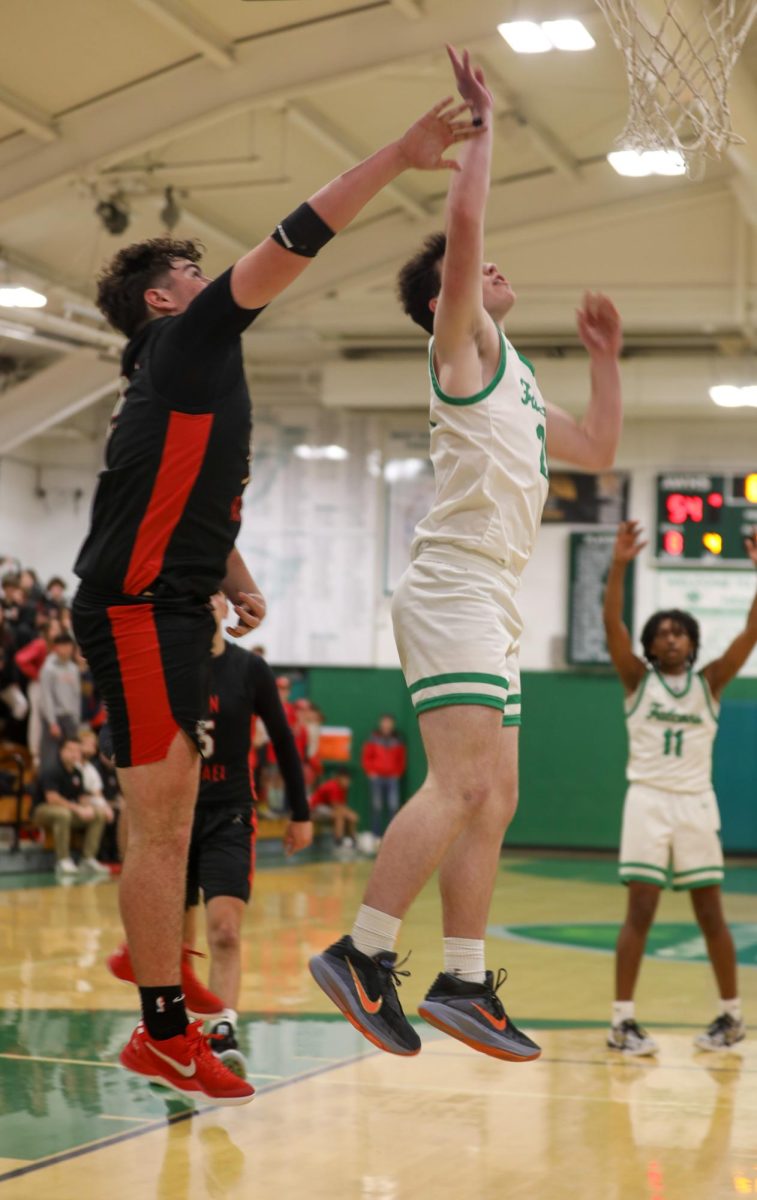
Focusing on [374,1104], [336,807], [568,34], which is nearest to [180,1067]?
[374,1104]

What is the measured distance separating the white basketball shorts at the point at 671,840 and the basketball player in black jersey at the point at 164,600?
11.8 feet

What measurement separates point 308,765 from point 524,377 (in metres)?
15.5

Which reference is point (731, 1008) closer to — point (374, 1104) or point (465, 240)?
point (374, 1104)

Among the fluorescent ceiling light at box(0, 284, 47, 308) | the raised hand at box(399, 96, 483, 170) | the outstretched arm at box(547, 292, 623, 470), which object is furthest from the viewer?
the fluorescent ceiling light at box(0, 284, 47, 308)

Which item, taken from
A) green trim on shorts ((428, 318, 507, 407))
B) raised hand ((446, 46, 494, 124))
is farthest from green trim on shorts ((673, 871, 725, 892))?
raised hand ((446, 46, 494, 124))

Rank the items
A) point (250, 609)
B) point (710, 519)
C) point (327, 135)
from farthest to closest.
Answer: point (710, 519)
point (327, 135)
point (250, 609)

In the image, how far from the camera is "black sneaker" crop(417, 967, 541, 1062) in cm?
400

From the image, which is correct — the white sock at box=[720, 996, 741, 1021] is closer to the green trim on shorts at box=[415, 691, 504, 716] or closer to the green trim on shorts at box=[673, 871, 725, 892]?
the green trim on shorts at box=[673, 871, 725, 892]

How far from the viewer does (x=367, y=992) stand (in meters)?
3.93

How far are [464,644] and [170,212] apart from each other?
1132 centimetres

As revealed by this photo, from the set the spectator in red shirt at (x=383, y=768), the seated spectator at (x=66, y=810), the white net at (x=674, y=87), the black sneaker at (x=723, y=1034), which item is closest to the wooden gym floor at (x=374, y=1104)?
the black sneaker at (x=723, y=1034)

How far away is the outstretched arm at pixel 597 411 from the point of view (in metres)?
4.88

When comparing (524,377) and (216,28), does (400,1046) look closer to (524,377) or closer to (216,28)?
(524,377)

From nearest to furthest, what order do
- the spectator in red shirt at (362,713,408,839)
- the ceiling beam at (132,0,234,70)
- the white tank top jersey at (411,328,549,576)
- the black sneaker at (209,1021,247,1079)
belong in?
the white tank top jersey at (411,328,549,576), the black sneaker at (209,1021,247,1079), the ceiling beam at (132,0,234,70), the spectator in red shirt at (362,713,408,839)
